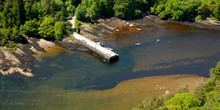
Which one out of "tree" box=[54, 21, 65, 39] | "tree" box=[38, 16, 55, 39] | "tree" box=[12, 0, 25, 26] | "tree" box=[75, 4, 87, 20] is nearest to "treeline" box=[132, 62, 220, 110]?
"tree" box=[54, 21, 65, 39]

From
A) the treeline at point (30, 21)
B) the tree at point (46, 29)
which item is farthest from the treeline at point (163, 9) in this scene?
the tree at point (46, 29)

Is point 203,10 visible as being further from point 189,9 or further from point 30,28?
point 30,28

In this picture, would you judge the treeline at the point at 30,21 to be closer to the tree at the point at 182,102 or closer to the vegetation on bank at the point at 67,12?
the vegetation on bank at the point at 67,12

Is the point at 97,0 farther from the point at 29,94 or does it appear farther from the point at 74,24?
the point at 29,94

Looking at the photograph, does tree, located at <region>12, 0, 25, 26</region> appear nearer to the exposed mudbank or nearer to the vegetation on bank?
the vegetation on bank

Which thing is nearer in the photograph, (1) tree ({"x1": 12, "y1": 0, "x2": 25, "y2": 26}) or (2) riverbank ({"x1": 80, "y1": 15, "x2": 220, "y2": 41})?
(1) tree ({"x1": 12, "y1": 0, "x2": 25, "y2": 26})

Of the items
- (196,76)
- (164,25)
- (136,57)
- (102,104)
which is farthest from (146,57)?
(164,25)

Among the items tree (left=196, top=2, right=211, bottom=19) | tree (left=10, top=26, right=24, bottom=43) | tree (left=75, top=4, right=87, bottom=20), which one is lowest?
tree (left=10, top=26, right=24, bottom=43)
